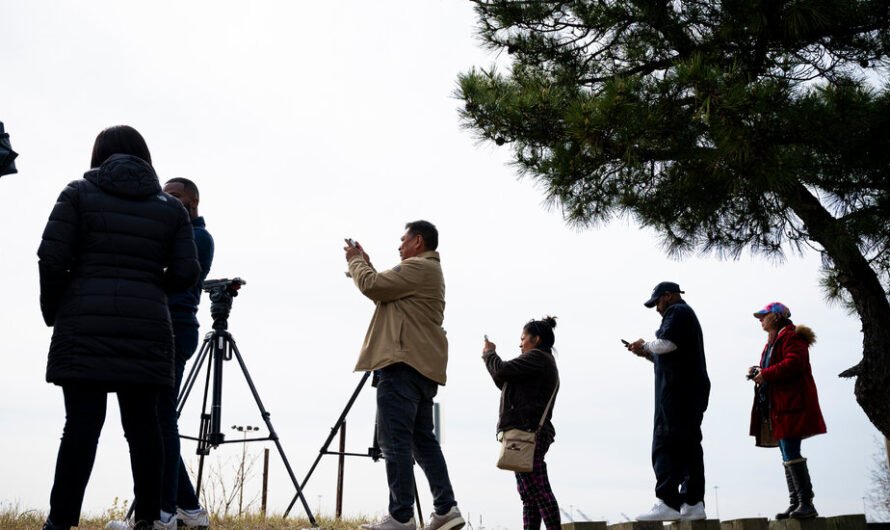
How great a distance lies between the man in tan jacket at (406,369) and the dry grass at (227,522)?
1362 millimetres

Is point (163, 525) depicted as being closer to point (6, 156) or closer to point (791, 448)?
point (6, 156)

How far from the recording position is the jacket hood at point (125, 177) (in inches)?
141

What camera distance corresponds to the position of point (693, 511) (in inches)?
194

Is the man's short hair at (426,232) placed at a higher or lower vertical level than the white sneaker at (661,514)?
higher

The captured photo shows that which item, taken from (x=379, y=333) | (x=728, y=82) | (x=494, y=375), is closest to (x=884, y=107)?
(x=728, y=82)

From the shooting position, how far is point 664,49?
7637 millimetres

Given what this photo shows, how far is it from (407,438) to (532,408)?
3.04 ft

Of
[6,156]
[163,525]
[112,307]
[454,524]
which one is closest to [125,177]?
[112,307]

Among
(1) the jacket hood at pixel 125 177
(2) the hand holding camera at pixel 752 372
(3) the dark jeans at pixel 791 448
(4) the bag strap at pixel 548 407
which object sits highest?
(1) the jacket hood at pixel 125 177

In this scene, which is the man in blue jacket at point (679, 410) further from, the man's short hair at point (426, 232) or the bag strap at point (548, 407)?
the man's short hair at point (426, 232)

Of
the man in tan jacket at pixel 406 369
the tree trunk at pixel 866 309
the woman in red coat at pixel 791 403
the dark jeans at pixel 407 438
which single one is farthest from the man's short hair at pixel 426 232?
the tree trunk at pixel 866 309

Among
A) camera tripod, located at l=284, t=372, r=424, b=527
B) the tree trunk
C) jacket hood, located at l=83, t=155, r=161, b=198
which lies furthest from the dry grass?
the tree trunk

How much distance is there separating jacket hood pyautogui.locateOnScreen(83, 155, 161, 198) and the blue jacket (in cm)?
56

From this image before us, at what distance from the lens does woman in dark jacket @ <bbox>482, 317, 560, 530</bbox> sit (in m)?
4.90
